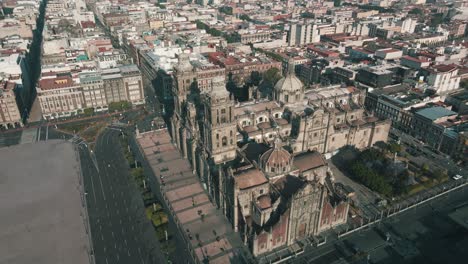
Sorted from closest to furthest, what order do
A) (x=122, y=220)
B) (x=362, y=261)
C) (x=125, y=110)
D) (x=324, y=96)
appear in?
(x=362, y=261) → (x=122, y=220) → (x=324, y=96) → (x=125, y=110)

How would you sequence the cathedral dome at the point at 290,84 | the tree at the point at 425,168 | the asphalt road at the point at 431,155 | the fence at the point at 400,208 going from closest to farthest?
the fence at the point at 400,208, the tree at the point at 425,168, the asphalt road at the point at 431,155, the cathedral dome at the point at 290,84

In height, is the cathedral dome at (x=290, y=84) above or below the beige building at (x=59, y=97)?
above

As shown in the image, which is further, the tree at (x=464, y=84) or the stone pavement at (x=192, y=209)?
the tree at (x=464, y=84)

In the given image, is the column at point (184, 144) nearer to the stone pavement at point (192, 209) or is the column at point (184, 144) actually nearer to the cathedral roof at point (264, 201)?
the stone pavement at point (192, 209)

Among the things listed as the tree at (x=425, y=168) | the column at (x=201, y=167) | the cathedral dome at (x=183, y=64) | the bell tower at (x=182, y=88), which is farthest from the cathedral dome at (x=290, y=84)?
the tree at (x=425, y=168)

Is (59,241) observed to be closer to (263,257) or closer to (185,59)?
(263,257)

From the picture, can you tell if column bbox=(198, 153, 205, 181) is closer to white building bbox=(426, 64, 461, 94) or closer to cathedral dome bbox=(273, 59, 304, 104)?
cathedral dome bbox=(273, 59, 304, 104)

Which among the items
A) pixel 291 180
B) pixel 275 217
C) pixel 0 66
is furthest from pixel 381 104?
pixel 0 66
